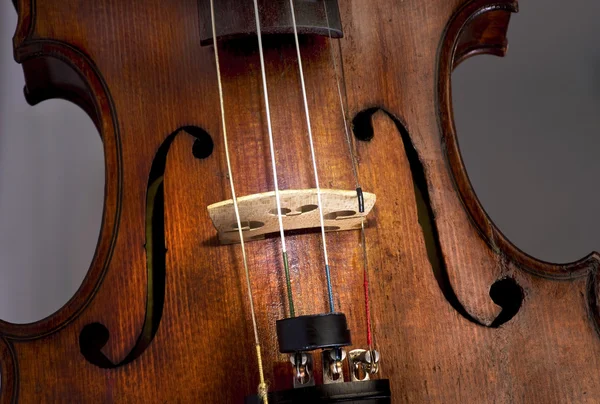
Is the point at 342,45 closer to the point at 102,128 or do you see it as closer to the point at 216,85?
the point at 216,85

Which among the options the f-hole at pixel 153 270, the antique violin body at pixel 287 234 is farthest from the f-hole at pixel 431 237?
the f-hole at pixel 153 270

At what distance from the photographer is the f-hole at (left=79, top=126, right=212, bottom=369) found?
1032 millimetres

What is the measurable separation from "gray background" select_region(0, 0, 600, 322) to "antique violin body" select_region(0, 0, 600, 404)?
1.64 ft

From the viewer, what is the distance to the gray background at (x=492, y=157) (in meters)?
1.68

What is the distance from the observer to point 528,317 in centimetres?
106

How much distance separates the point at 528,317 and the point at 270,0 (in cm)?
55

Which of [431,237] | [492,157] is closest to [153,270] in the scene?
[431,237]

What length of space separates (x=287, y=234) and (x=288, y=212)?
2.2 inches

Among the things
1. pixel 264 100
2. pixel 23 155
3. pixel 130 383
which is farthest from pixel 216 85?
pixel 23 155

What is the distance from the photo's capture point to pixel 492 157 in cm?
180

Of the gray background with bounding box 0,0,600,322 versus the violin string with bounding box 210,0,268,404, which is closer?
the violin string with bounding box 210,0,268,404

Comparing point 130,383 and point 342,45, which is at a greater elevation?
point 342,45

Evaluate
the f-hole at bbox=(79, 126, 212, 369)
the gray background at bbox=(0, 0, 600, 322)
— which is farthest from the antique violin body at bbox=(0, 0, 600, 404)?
the gray background at bbox=(0, 0, 600, 322)

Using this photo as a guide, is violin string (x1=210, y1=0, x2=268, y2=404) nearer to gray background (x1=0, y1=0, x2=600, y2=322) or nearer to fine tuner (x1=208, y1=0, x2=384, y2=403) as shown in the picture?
fine tuner (x1=208, y1=0, x2=384, y2=403)
